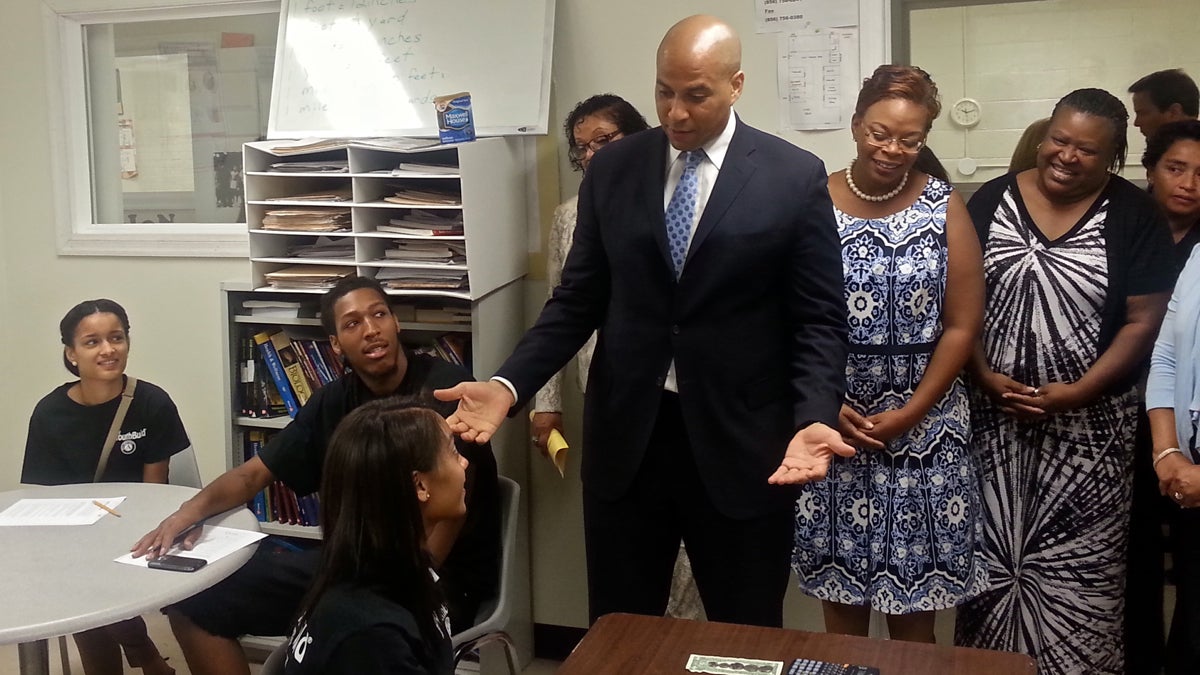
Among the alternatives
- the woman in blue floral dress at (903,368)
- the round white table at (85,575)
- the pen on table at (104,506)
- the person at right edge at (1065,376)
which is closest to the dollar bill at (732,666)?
the woman in blue floral dress at (903,368)

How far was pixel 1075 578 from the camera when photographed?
7.64ft

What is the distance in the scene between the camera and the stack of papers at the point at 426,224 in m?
2.78

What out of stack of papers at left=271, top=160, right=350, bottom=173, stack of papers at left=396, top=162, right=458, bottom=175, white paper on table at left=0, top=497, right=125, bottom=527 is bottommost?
white paper on table at left=0, top=497, right=125, bottom=527

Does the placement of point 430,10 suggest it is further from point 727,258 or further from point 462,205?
point 727,258

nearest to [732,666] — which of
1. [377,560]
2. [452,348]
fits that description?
[377,560]

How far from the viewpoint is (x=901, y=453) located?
2.22 m

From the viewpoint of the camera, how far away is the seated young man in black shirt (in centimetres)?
240

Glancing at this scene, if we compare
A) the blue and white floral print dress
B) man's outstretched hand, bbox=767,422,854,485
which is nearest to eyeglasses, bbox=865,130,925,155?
the blue and white floral print dress

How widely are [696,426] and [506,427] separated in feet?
4.31

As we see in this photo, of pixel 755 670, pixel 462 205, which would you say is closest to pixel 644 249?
pixel 755 670

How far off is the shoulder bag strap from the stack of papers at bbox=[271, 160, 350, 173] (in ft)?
2.25

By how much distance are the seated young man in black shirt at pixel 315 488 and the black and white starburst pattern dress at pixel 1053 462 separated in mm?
1099

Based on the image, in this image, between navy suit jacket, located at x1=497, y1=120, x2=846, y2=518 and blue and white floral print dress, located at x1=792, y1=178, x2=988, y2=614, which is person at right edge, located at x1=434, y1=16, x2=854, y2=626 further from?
blue and white floral print dress, located at x1=792, y1=178, x2=988, y2=614

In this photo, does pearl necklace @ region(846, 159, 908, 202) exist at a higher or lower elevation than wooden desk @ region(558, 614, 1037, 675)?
higher
